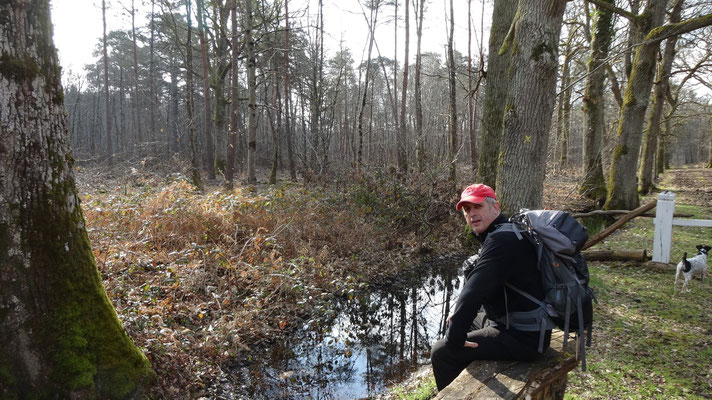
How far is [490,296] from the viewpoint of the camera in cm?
261

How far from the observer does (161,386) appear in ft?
12.1

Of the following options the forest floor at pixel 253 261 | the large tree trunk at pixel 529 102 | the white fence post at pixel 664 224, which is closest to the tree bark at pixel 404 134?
the forest floor at pixel 253 261

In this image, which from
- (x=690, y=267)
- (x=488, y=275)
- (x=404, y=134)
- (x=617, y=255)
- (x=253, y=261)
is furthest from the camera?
(x=404, y=134)

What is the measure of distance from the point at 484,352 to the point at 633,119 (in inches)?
431

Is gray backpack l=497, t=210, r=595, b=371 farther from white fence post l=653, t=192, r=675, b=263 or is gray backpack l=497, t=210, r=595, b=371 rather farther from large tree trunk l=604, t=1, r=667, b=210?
large tree trunk l=604, t=1, r=667, b=210

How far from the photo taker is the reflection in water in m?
4.42

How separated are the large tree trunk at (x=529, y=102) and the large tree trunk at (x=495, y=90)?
2.49 meters

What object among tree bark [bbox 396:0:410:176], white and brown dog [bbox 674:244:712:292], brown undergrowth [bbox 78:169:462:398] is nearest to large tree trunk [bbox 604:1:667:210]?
brown undergrowth [bbox 78:169:462:398]

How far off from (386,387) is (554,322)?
240 centimetres

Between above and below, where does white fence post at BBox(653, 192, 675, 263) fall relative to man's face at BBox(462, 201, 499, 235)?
below

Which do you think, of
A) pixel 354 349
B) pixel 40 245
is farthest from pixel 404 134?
pixel 40 245

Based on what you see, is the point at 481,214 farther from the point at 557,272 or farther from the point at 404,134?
the point at 404,134

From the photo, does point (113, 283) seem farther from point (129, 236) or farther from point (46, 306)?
point (46, 306)

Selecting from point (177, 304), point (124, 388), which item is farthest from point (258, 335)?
point (124, 388)
